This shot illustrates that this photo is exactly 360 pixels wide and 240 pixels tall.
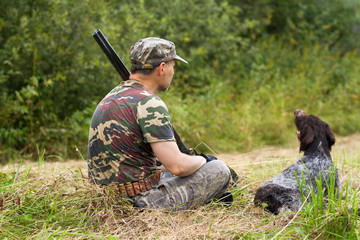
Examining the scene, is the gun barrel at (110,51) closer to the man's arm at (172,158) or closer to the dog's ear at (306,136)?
the man's arm at (172,158)

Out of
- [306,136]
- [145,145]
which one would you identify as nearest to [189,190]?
[145,145]

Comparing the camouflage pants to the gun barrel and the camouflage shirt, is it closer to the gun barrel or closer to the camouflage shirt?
the camouflage shirt

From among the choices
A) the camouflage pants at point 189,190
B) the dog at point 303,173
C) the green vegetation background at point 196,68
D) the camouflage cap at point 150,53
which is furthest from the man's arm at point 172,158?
the green vegetation background at point 196,68

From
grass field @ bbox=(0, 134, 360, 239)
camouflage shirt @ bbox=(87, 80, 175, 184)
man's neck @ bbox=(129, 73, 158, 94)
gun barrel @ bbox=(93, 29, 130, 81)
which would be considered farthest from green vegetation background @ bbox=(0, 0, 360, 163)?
man's neck @ bbox=(129, 73, 158, 94)

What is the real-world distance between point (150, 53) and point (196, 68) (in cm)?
668

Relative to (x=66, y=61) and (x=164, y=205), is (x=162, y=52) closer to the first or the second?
(x=164, y=205)

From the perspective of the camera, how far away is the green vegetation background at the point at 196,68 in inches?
267

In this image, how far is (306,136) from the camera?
410 cm

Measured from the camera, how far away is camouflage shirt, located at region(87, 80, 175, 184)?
326 cm

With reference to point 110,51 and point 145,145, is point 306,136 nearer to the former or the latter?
point 145,145

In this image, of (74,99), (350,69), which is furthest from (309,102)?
(74,99)

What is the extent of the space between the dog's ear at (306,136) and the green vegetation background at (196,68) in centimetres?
313

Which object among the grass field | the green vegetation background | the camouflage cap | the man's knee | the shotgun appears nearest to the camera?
the grass field

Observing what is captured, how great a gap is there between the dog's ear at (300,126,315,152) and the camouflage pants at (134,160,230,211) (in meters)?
0.91
